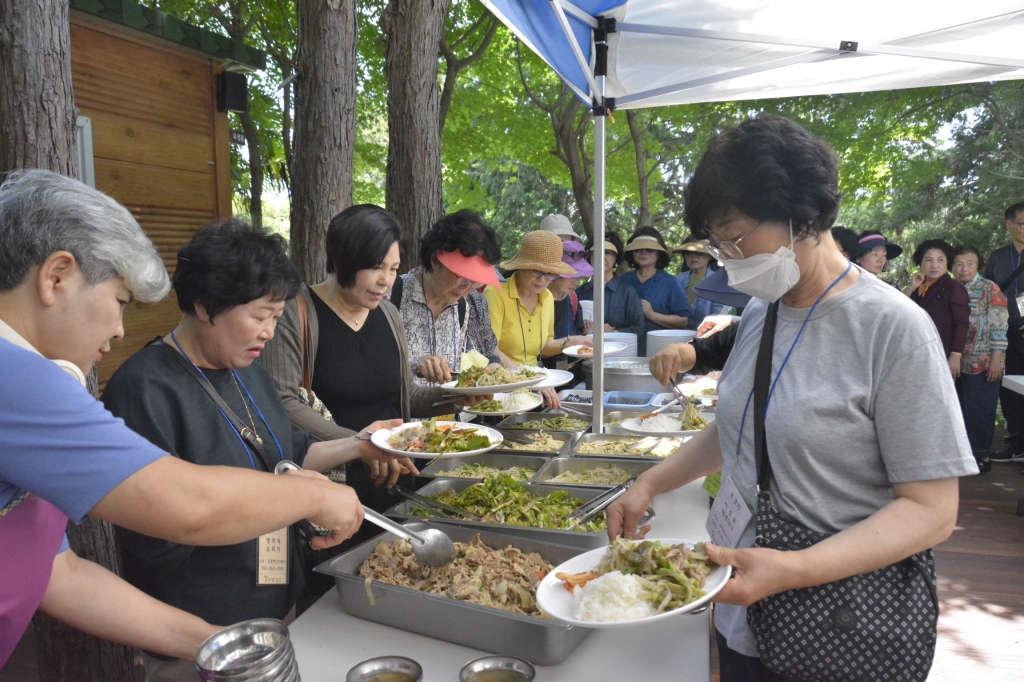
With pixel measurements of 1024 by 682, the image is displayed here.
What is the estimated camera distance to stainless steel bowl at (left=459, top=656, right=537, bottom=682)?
1.48 meters

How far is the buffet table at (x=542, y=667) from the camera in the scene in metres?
1.59

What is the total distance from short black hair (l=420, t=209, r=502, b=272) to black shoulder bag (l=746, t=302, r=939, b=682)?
231cm

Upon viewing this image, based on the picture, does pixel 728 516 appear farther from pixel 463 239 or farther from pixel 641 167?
pixel 641 167

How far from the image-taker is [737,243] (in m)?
1.62

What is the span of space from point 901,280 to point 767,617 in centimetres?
1672

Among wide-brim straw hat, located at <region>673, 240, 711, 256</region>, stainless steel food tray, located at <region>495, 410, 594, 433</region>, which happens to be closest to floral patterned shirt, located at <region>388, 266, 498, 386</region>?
stainless steel food tray, located at <region>495, 410, 594, 433</region>

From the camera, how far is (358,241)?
9.05ft

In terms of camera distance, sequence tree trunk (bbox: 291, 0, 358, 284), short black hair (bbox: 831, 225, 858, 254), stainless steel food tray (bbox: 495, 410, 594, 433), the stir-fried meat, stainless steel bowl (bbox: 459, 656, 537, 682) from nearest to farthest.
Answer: stainless steel bowl (bbox: 459, 656, 537, 682) < the stir-fried meat < stainless steel food tray (bbox: 495, 410, 594, 433) < tree trunk (bbox: 291, 0, 358, 284) < short black hair (bbox: 831, 225, 858, 254)

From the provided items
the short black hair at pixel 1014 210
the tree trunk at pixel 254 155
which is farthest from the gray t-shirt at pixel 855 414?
the tree trunk at pixel 254 155

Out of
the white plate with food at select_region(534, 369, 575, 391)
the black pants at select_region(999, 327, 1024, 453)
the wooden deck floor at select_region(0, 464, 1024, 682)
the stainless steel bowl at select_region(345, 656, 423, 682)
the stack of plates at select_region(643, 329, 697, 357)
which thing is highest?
the stack of plates at select_region(643, 329, 697, 357)

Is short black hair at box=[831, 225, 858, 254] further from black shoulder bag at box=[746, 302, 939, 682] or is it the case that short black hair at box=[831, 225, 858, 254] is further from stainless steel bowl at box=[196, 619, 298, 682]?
stainless steel bowl at box=[196, 619, 298, 682]

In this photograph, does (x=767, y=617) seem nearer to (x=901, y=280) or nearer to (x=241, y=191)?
(x=241, y=191)

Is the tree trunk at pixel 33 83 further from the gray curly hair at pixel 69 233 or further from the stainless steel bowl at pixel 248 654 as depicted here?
the stainless steel bowl at pixel 248 654

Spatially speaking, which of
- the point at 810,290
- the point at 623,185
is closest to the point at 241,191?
the point at 623,185
